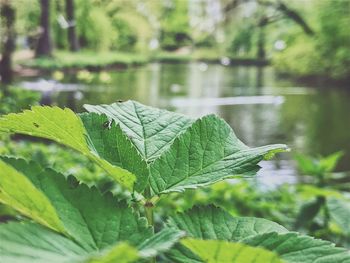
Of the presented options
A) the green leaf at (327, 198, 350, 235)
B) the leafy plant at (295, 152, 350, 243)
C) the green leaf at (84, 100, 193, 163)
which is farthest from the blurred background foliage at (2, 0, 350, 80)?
the green leaf at (84, 100, 193, 163)

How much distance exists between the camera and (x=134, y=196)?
6.1 inches

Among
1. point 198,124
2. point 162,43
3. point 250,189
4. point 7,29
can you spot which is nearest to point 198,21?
point 162,43

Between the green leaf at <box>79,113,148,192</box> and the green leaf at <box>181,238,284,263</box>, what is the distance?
5cm

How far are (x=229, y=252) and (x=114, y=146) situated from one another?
2.6 inches

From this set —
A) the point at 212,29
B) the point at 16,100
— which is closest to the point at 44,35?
the point at 212,29

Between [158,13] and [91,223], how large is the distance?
3715 millimetres

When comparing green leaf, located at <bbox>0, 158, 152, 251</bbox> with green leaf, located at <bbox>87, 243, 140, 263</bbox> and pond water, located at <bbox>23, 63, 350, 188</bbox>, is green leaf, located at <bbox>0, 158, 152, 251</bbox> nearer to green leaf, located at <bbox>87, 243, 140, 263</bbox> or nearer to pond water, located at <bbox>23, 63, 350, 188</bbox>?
green leaf, located at <bbox>87, 243, 140, 263</bbox>

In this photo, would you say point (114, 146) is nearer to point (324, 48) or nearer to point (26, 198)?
point (26, 198)

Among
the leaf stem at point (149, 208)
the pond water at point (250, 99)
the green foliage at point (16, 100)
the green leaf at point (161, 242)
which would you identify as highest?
the green leaf at point (161, 242)

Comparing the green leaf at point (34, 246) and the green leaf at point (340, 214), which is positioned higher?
the green leaf at point (34, 246)

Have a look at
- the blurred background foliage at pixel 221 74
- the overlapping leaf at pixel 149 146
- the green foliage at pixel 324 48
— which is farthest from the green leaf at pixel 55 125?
the green foliage at pixel 324 48

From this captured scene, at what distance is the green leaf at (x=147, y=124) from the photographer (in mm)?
180

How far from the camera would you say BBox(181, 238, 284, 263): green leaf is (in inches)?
4.2

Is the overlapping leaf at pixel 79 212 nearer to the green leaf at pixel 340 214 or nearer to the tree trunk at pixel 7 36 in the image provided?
the green leaf at pixel 340 214
